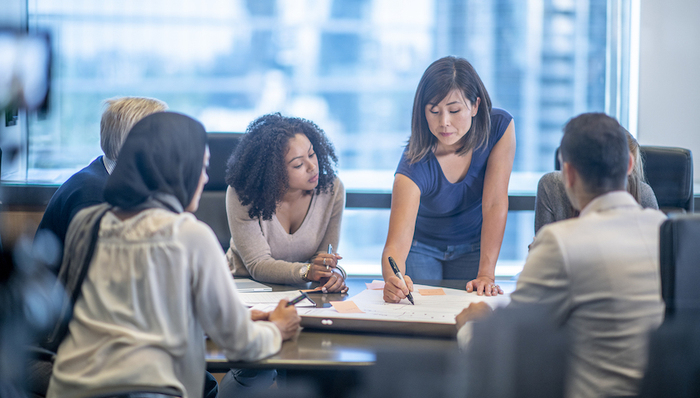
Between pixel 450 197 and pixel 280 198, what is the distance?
25.3 inches

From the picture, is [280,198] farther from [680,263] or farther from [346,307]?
[680,263]

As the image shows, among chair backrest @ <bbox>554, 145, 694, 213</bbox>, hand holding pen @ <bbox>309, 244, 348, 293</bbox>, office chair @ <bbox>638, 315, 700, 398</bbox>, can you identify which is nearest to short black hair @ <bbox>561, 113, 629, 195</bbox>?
office chair @ <bbox>638, 315, 700, 398</bbox>

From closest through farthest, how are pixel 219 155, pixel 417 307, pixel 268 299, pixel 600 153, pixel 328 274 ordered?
1. pixel 600 153
2. pixel 417 307
3. pixel 268 299
4. pixel 328 274
5. pixel 219 155

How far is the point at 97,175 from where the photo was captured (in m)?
1.59

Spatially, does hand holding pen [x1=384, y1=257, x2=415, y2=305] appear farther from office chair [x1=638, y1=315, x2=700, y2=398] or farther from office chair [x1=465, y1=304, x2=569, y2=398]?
office chair [x1=638, y1=315, x2=700, y2=398]

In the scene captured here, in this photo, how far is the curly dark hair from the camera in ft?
6.17

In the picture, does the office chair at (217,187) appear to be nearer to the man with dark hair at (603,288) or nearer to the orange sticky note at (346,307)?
the orange sticky note at (346,307)

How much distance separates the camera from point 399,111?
295cm

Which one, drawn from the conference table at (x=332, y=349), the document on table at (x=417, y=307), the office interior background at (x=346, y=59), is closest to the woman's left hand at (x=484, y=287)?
the document on table at (x=417, y=307)


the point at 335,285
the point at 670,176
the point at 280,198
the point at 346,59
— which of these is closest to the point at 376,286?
the point at 335,285

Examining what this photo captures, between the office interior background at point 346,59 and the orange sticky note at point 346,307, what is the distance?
144cm

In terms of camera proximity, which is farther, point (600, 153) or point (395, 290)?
point (395, 290)

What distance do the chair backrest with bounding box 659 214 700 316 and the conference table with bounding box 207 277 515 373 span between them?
45cm

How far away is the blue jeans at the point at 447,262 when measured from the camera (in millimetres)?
1908
